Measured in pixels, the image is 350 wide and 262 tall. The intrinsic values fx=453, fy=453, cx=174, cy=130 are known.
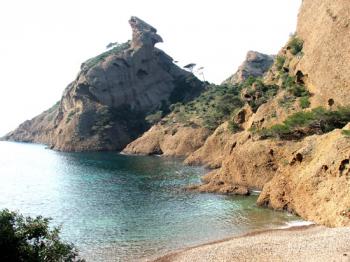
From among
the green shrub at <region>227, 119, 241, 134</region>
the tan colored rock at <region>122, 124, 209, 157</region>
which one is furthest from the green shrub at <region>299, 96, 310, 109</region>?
the tan colored rock at <region>122, 124, 209, 157</region>

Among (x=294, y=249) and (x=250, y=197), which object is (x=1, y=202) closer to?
(x=250, y=197)

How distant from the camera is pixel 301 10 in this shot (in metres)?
99.7

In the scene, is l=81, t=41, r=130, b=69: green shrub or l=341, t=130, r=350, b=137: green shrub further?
l=81, t=41, r=130, b=69: green shrub

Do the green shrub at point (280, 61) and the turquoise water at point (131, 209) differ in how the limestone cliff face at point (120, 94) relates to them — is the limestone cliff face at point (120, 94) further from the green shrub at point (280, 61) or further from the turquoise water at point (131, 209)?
the green shrub at point (280, 61)

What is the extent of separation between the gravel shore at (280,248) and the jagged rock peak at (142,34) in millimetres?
150172

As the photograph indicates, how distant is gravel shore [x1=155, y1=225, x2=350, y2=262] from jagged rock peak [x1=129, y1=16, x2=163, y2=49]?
15017cm

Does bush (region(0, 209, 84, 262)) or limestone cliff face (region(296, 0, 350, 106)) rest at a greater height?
limestone cliff face (region(296, 0, 350, 106))

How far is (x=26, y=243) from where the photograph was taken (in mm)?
27641

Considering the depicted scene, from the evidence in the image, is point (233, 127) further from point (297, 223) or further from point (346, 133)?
point (297, 223)

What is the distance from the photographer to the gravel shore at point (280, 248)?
Answer: 108ft

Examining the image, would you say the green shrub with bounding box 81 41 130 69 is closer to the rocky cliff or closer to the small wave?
the rocky cliff

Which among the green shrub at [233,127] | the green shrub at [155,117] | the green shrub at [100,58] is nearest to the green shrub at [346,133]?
the green shrub at [233,127]

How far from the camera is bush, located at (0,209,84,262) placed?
26500 mm

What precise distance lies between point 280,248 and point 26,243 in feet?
62.0
